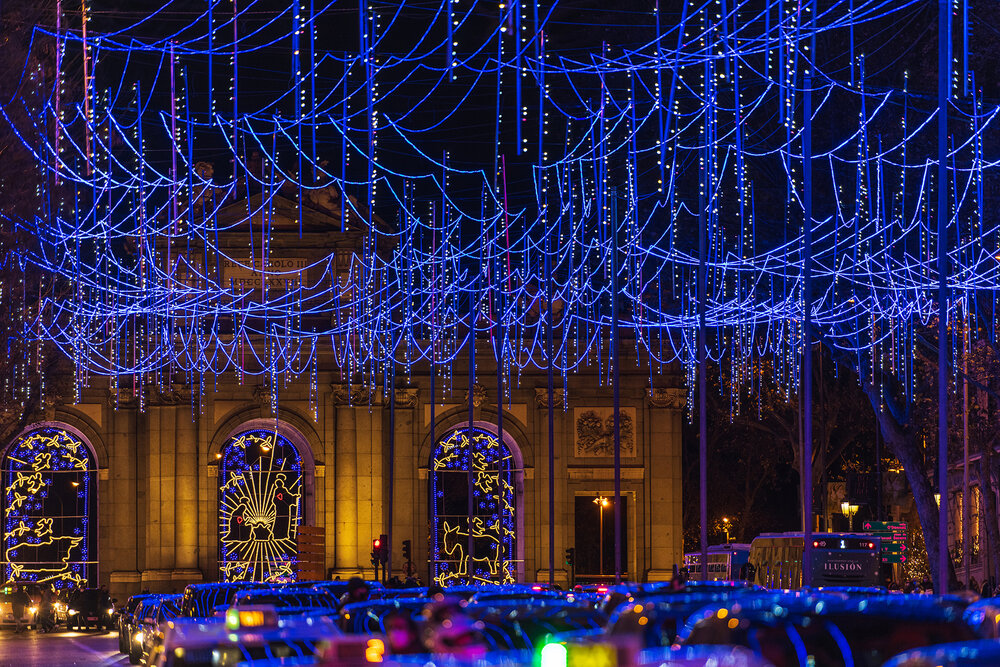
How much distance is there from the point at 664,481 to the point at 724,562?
3485 mm

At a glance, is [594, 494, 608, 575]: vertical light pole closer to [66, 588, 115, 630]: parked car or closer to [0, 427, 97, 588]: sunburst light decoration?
Answer: [66, 588, 115, 630]: parked car

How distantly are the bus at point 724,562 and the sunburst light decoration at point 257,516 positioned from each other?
12398 mm

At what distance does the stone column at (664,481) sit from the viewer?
49.7 meters

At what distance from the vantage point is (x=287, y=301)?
48844 millimetres

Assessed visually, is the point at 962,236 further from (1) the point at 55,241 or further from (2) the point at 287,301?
(2) the point at 287,301

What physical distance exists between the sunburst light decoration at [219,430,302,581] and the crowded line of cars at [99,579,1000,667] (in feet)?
110

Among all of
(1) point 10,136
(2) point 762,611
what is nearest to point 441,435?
(1) point 10,136

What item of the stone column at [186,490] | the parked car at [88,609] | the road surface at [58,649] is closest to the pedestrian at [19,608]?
the road surface at [58,649]

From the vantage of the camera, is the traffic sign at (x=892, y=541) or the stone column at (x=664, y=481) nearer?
the traffic sign at (x=892, y=541)

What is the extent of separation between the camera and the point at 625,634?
36.9 feet

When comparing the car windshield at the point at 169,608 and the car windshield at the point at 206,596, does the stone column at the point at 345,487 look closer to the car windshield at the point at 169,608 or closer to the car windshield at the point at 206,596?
the car windshield at the point at 169,608

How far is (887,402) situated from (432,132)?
13.5m

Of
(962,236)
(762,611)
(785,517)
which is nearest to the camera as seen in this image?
(762,611)

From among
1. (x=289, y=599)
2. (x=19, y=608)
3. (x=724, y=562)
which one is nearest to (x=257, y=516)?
(x=19, y=608)
